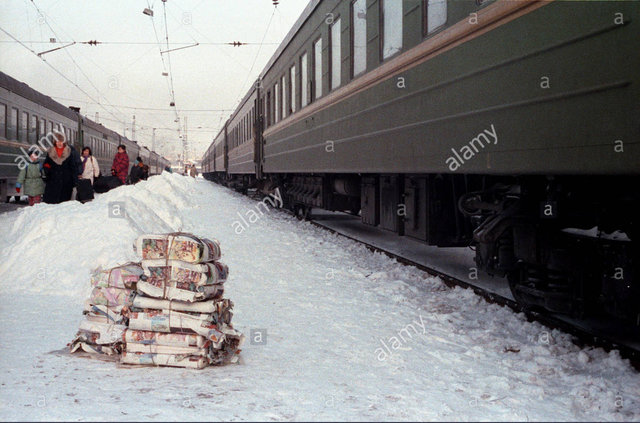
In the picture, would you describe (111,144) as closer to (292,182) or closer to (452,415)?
(292,182)

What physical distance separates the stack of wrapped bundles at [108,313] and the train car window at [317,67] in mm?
6043

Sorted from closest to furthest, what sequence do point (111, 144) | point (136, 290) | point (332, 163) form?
point (136, 290) → point (332, 163) → point (111, 144)

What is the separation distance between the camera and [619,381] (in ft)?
11.3

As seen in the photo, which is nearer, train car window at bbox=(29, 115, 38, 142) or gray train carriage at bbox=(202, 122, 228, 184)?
train car window at bbox=(29, 115, 38, 142)

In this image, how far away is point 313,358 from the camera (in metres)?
3.84

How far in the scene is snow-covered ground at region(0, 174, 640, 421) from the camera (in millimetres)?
2969

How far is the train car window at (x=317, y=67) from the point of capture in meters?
9.34

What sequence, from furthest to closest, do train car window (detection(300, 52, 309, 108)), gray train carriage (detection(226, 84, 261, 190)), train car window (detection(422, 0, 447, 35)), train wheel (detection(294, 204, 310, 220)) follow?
gray train carriage (detection(226, 84, 261, 190)), train wheel (detection(294, 204, 310, 220)), train car window (detection(300, 52, 309, 108)), train car window (detection(422, 0, 447, 35))

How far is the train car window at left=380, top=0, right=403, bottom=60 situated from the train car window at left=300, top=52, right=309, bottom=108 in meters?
4.13

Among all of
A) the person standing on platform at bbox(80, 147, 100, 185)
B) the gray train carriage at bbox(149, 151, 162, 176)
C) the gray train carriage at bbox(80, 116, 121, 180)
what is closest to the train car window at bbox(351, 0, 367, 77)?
the person standing on platform at bbox(80, 147, 100, 185)

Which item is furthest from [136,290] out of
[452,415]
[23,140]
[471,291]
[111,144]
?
[111,144]

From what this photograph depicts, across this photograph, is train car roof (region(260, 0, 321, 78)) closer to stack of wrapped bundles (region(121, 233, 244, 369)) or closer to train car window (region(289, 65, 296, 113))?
train car window (region(289, 65, 296, 113))

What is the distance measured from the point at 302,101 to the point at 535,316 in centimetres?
689

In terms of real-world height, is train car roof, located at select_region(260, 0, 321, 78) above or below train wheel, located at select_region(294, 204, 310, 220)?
above
